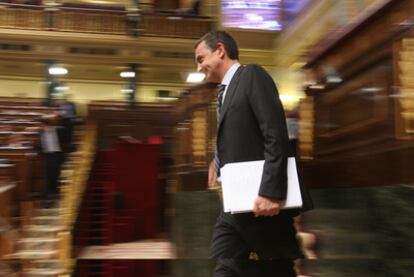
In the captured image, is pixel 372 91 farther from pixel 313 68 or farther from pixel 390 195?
pixel 313 68

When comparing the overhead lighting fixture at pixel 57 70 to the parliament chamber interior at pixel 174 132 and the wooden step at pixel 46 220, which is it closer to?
the parliament chamber interior at pixel 174 132

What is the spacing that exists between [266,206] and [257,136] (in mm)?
277

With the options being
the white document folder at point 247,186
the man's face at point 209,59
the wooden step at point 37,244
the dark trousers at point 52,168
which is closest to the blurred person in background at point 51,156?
the dark trousers at point 52,168

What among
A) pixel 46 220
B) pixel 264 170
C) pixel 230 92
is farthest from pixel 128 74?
pixel 264 170

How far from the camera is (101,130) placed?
11.8 m

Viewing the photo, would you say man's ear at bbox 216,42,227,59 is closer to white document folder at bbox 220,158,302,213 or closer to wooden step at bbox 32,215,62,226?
white document folder at bbox 220,158,302,213

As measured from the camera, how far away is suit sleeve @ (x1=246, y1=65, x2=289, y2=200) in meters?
1.69

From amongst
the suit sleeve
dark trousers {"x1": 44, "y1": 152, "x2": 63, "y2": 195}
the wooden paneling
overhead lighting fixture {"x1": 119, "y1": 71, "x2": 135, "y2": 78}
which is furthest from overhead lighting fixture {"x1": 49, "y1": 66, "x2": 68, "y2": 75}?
the suit sleeve

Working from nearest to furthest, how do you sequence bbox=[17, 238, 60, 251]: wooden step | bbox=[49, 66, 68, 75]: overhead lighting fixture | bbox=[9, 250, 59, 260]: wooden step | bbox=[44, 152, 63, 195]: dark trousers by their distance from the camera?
1. bbox=[9, 250, 59, 260]: wooden step
2. bbox=[17, 238, 60, 251]: wooden step
3. bbox=[44, 152, 63, 195]: dark trousers
4. bbox=[49, 66, 68, 75]: overhead lighting fixture

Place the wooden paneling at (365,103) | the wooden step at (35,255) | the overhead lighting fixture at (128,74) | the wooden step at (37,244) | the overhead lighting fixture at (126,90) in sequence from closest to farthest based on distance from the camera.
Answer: the wooden paneling at (365,103), the wooden step at (35,255), the wooden step at (37,244), the overhead lighting fixture at (128,74), the overhead lighting fixture at (126,90)

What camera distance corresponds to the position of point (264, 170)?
67.4 inches

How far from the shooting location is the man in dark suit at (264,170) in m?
1.71

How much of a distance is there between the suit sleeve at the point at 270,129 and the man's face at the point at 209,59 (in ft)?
0.64

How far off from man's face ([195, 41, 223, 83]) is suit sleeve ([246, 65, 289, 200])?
195 millimetres
